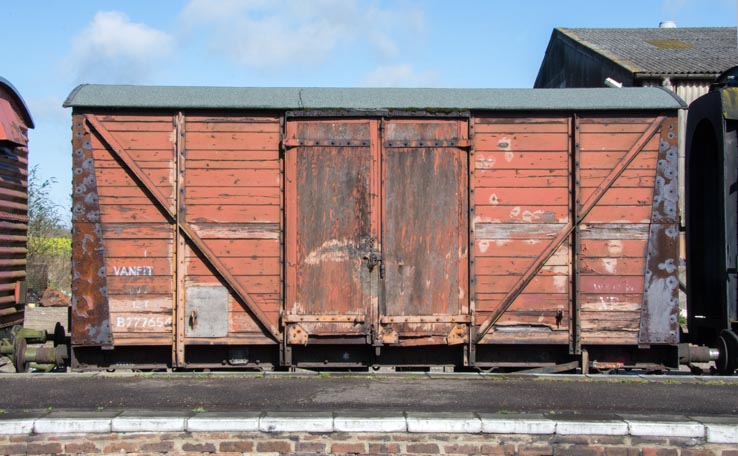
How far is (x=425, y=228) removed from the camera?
7.59m

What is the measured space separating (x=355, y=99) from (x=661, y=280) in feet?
13.0

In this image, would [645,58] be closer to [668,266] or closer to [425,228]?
[668,266]

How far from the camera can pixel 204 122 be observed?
24.9ft

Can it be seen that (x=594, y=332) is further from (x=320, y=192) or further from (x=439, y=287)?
(x=320, y=192)

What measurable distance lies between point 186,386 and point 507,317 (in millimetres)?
3508

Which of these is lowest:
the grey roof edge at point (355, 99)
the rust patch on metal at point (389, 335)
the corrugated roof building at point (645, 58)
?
the rust patch on metal at point (389, 335)

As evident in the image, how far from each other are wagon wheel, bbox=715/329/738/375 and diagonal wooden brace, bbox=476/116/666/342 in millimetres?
1991

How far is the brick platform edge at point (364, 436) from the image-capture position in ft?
17.6

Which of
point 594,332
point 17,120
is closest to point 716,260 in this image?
point 594,332

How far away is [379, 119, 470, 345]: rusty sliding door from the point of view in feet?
24.8

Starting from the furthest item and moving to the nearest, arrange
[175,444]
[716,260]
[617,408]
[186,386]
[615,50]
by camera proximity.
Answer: [615,50], [716,260], [186,386], [617,408], [175,444]

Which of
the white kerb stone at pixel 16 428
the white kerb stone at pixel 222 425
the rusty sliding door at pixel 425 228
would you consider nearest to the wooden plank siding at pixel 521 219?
the rusty sliding door at pixel 425 228

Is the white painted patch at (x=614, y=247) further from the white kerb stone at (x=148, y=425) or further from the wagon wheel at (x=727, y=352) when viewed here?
the white kerb stone at (x=148, y=425)

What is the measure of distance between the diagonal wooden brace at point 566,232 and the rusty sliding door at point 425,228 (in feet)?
1.09
